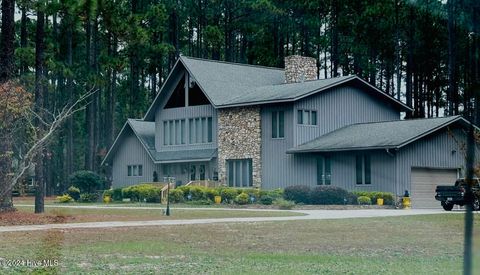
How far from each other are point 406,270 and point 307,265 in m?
1.46

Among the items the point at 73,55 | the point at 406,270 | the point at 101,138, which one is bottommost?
the point at 406,270

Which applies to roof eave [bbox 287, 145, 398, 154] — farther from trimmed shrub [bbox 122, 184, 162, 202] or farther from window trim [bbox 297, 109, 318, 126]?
trimmed shrub [bbox 122, 184, 162, 202]

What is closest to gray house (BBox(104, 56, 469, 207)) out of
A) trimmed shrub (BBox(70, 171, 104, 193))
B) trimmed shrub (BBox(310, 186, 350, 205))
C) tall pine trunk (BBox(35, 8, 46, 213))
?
trimmed shrub (BBox(310, 186, 350, 205))

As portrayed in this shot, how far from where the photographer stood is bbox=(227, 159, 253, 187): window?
44906 millimetres

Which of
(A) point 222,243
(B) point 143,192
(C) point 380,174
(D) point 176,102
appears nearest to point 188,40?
(D) point 176,102

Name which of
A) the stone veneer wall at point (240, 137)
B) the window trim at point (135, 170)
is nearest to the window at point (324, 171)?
the stone veneer wall at point (240, 137)

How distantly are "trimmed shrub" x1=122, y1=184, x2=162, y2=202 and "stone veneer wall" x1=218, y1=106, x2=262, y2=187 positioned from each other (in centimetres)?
411

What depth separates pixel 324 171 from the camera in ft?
137

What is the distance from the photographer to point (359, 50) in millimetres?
50312

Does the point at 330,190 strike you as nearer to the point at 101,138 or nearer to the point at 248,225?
the point at 248,225

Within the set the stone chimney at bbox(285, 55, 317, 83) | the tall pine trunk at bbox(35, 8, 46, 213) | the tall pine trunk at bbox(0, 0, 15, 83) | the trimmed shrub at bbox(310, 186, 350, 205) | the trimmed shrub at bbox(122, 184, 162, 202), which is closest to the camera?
the tall pine trunk at bbox(0, 0, 15, 83)

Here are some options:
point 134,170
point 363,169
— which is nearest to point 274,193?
point 363,169

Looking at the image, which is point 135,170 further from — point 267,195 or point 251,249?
point 251,249

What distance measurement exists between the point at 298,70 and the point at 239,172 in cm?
800
